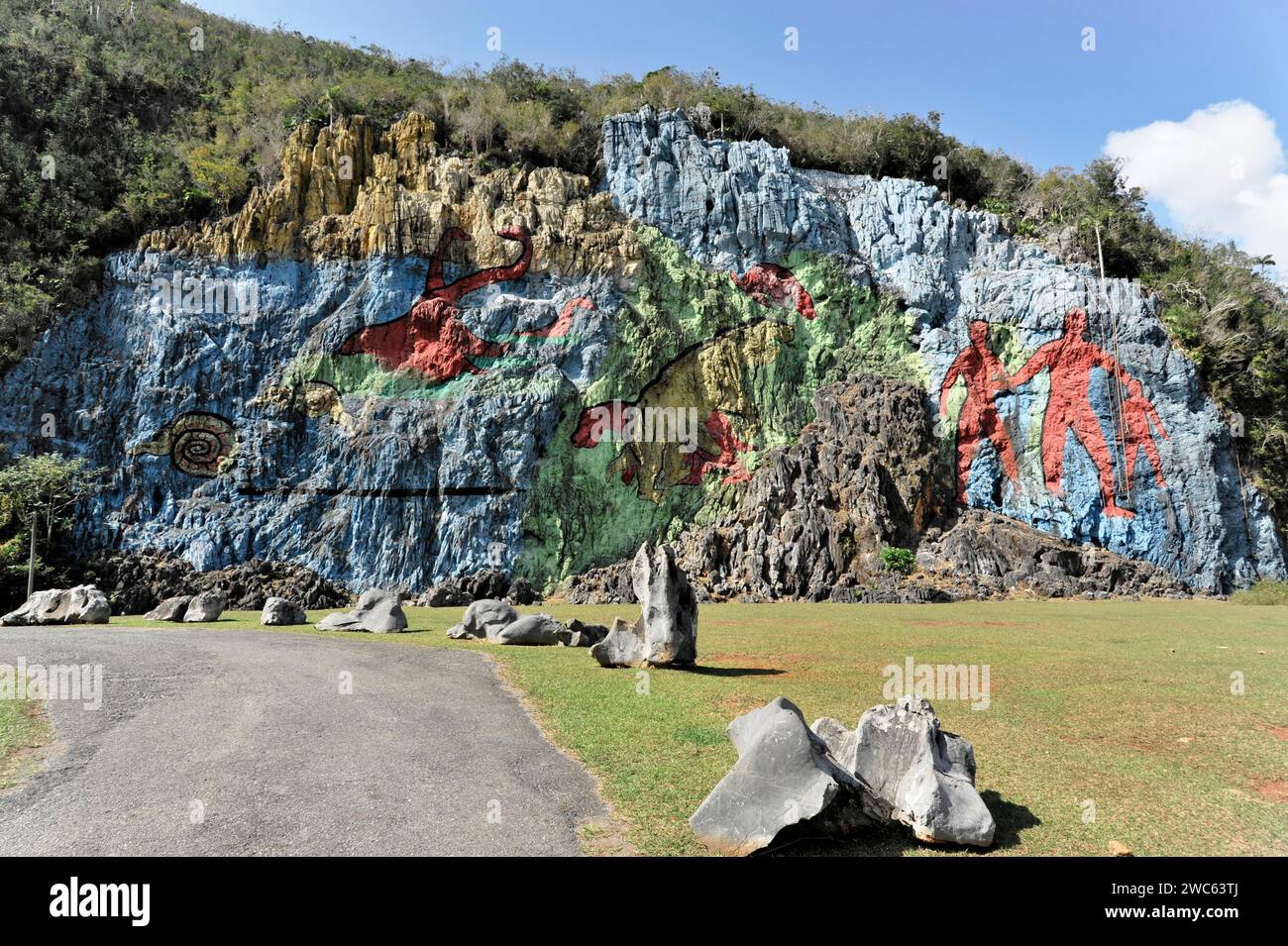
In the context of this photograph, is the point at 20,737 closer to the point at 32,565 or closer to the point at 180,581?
the point at 32,565

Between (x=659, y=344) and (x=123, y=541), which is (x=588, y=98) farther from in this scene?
(x=123, y=541)

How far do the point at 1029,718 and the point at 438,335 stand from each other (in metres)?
28.7

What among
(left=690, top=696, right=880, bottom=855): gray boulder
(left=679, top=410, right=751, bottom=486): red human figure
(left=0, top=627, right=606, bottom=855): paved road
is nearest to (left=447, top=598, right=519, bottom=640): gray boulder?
(left=0, top=627, right=606, bottom=855): paved road

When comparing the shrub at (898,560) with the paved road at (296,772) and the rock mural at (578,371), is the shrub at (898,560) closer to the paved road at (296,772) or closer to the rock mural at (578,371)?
the rock mural at (578,371)

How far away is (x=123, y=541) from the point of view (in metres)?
27.5

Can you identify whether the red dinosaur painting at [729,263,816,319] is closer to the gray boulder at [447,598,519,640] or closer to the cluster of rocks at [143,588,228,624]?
the gray boulder at [447,598,519,640]

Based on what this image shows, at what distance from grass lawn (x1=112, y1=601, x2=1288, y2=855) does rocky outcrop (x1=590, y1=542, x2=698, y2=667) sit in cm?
46

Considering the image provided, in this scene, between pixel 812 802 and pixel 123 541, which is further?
pixel 123 541

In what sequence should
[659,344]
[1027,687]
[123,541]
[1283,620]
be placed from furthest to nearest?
[659,344] → [123,541] → [1283,620] → [1027,687]

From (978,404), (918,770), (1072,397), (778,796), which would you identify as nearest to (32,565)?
(778,796)

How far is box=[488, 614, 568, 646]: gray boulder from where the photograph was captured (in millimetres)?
14758

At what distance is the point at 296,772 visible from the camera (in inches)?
249
